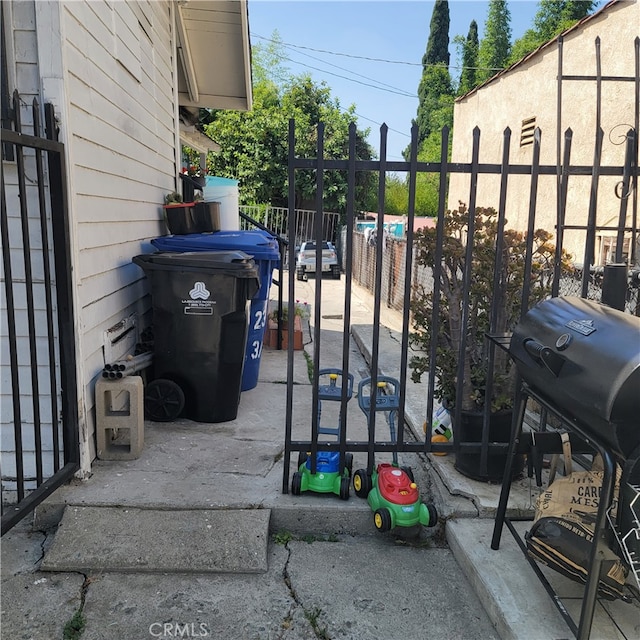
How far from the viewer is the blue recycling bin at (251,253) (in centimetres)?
432

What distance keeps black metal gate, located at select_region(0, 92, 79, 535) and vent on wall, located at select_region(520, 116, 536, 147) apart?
857 centimetres

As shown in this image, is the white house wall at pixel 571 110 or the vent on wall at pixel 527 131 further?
the vent on wall at pixel 527 131

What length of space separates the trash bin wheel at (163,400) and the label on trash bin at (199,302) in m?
0.56

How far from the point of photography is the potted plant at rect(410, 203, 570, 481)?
126 inches

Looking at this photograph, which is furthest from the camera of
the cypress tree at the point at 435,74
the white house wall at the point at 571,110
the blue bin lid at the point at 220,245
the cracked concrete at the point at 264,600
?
the cypress tree at the point at 435,74

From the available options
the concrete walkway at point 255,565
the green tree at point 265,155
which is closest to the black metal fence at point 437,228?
the concrete walkway at point 255,565

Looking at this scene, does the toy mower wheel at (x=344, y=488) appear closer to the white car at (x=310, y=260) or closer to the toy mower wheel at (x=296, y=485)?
the toy mower wheel at (x=296, y=485)

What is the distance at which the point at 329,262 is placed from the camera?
660 inches

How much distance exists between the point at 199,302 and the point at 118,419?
38.6 inches

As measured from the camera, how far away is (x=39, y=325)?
3000mm

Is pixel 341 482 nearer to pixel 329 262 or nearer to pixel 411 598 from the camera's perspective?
pixel 411 598

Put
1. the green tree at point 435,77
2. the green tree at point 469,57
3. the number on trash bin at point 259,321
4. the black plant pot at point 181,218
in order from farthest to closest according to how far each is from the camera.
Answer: the green tree at point 435,77
the green tree at point 469,57
the black plant pot at point 181,218
the number on trash bin at point 259,321

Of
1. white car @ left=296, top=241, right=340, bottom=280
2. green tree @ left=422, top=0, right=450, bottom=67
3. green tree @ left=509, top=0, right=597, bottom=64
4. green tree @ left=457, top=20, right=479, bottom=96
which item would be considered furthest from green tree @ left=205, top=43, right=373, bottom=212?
green tree @ left=422, top=0, right=450, bottom=67

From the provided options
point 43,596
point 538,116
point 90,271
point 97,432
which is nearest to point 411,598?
point 43,596
